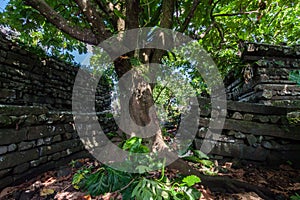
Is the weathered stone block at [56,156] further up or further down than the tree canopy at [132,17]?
further down

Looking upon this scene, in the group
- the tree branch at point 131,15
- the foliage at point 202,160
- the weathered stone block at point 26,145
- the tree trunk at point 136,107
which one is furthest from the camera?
the tree branch at point 131,15

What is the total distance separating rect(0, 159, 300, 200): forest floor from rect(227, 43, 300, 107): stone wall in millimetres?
1907

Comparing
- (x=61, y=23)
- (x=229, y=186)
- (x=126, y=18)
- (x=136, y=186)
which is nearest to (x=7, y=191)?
(x=136, y=186)

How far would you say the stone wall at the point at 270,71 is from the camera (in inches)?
163

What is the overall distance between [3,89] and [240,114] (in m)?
5.12

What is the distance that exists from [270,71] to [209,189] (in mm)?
3520

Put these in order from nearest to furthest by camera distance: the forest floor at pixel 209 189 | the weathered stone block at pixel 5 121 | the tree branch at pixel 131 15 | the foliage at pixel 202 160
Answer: the forest floor at pixel 209 189
the weathered stone block at pixel 5 121
the foliage at pixel 202 160
the tree branch at pixel 131 15

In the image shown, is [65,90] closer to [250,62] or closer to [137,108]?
[137,108]

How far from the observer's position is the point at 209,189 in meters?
2.35

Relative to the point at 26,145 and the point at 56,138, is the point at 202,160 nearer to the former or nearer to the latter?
the point at 56,138

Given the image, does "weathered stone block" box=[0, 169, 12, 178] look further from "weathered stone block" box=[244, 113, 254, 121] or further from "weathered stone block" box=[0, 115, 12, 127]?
"weathered stone block" box=[244, 113, 254, 121]

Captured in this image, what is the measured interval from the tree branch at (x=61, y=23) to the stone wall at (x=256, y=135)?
7.78ft

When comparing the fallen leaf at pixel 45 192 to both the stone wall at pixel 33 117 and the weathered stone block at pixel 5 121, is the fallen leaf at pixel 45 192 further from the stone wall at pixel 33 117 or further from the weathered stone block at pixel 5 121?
the weathered stone block at pixel 5 121

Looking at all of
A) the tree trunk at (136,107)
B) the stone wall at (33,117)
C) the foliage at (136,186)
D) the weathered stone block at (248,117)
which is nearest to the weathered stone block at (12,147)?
the stone wall at (33,117)
